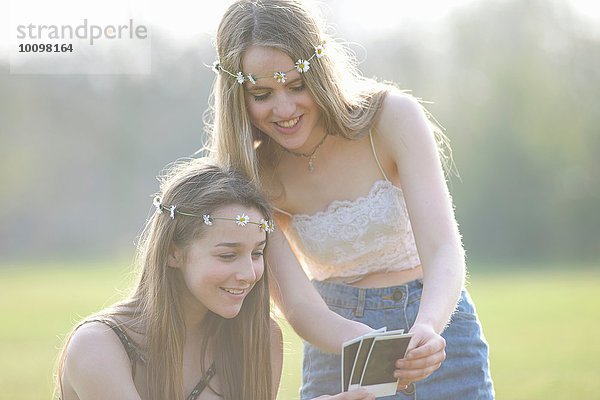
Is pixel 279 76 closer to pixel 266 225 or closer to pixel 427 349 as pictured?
pixel 266 225

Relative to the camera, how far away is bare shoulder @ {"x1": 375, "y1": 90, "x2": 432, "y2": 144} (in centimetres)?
432

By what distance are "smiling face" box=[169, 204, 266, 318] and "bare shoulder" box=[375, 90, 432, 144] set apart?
27.4 inches

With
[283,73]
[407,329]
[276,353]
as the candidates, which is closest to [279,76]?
[283,73]

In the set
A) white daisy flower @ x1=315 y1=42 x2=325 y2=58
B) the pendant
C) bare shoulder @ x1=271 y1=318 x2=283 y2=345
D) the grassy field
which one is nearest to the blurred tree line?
the grassy field

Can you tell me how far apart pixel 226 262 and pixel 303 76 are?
0.89 m

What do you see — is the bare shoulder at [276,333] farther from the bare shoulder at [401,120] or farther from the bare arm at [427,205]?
the bare shoulder at [401,120]

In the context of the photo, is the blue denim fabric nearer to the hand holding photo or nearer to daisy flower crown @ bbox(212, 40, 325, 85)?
the hand holding photo

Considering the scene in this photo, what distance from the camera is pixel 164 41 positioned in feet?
146

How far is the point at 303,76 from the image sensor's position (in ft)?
13.8

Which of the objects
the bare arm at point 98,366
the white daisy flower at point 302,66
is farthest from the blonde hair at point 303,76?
the bare arm at point 98,366

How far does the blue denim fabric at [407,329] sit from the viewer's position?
4.25 metres

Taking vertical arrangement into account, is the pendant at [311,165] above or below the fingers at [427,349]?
A: above

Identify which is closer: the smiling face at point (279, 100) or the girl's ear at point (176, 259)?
the smiling face at point (279, 100)

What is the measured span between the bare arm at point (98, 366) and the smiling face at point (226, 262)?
→ 1.47 ft
